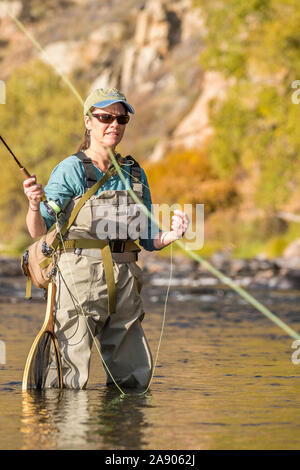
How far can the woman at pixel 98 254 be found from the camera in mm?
5969

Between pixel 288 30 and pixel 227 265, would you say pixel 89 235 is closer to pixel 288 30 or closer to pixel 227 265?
pixel 288 30

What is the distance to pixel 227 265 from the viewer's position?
31.1m

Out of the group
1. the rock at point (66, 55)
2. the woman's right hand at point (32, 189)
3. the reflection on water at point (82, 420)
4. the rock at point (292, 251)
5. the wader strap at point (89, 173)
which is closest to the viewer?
the reflection on water at point (82, 420)

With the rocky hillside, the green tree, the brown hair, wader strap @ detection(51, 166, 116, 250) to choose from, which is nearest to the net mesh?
wader strap @ detection(51, 166, 116, 250)

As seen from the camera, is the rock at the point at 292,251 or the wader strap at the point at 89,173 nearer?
the wader strap at the point at 89,173

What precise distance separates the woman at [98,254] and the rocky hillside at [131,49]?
242 feet

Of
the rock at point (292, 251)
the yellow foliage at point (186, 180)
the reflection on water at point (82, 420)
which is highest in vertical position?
the yellow foliage at point (186, 180)

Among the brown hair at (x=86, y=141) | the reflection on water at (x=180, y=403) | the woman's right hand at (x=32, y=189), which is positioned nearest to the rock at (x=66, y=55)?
the reflection on water at (x=180, y=403)

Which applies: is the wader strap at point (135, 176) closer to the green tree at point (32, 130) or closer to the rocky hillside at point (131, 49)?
the green tree at point (32, 130)

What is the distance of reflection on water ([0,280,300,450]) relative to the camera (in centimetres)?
479

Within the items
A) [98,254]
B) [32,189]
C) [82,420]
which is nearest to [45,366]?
[98,254]

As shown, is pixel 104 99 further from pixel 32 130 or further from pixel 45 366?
pixel 32 130

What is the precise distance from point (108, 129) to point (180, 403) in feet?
5.50

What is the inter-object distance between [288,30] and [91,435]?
23.5 meters
